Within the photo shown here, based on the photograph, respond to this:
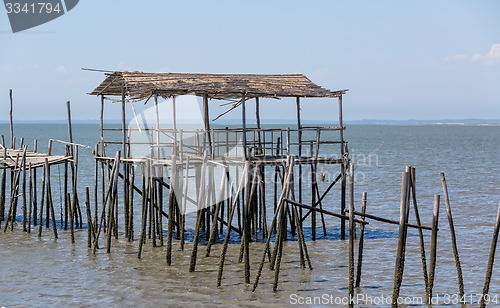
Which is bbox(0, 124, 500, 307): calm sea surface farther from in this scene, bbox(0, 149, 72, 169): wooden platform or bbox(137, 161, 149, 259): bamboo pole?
bbox(0, 149, 72, 169): wooden platform

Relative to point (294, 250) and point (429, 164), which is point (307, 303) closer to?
point (294, 250)

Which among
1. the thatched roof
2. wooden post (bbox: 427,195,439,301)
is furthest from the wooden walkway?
wooden post (bbox: 427,195,439,301)

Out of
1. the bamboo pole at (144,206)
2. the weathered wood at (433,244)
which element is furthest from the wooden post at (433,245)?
the bamboo pole at (144,206)

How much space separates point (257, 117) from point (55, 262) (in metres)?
8.61

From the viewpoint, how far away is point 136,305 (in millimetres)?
14578

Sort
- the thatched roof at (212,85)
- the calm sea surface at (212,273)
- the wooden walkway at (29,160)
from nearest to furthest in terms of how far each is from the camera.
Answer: the calm sea surface at (212,273) → the thatched roof at (212,85) → the wooden walkway at (29,160)

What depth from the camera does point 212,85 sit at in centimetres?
2058

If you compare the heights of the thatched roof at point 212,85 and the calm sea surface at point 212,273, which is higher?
the thatched roof at point 212,85

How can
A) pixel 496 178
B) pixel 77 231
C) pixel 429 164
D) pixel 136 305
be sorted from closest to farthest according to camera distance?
pixel 136 305 → pixel 77 231 → pixel 496 178 → pixel 429 164

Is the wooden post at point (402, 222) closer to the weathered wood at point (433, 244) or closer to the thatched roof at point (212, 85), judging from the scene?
the weathered wood at point (433, 244)

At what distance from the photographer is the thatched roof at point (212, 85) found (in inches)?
783

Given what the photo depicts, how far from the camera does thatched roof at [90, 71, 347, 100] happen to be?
19.9 metres

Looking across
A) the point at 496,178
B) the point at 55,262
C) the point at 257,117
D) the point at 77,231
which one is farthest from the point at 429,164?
the point at 55,262

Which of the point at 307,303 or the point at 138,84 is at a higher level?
the point at 138,84
